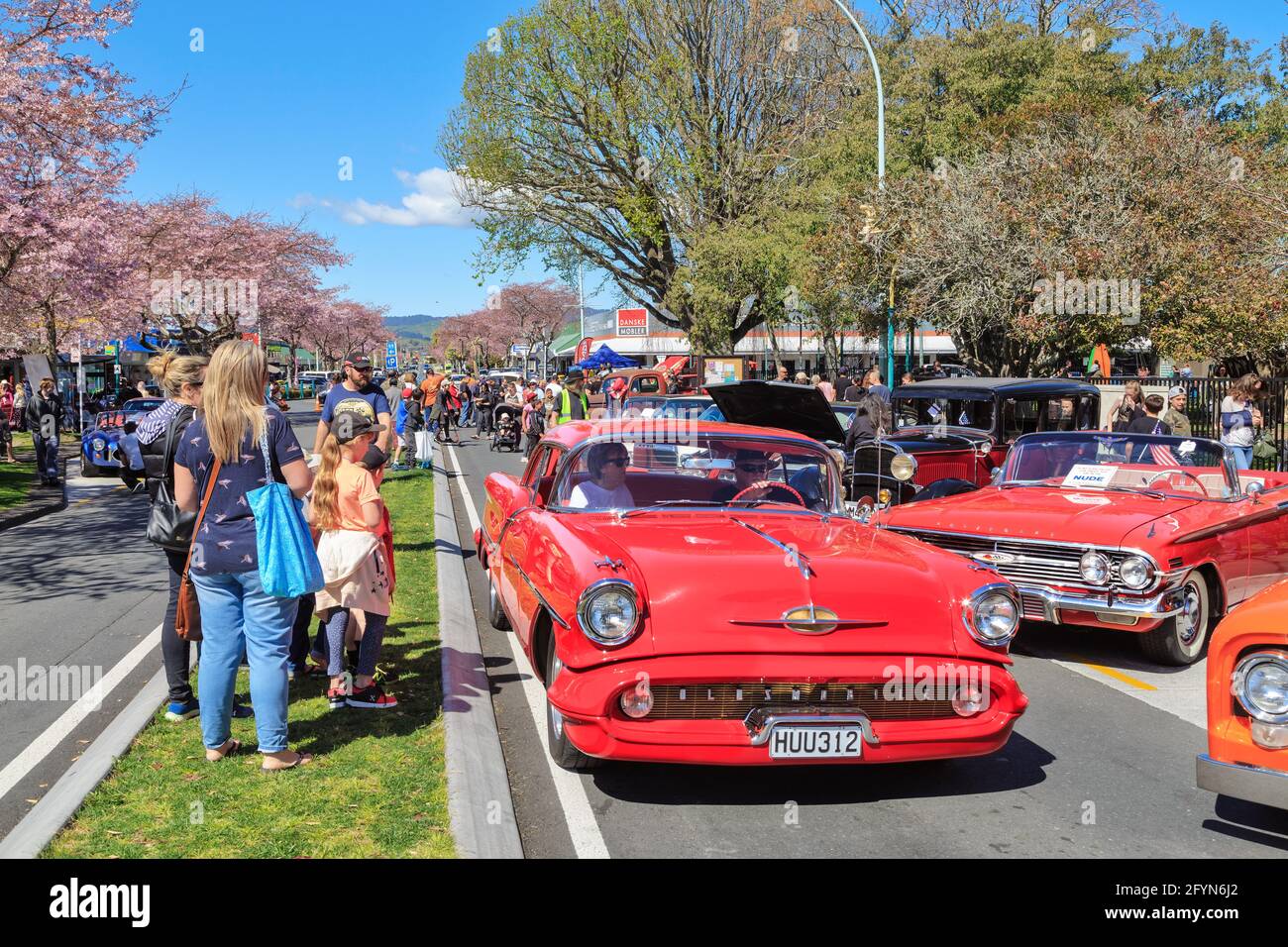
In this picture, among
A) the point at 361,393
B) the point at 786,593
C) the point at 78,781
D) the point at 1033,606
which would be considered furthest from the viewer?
the point at 361,393

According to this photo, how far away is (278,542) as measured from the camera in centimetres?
462

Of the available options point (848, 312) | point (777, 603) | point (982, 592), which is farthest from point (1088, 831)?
point (848, 312)

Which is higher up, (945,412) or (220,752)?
(945,412)

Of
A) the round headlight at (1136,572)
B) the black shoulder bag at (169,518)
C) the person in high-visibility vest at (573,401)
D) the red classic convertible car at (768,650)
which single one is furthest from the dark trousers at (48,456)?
the round headlight at (1136,572)

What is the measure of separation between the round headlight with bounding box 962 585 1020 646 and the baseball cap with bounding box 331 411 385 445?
315 cm

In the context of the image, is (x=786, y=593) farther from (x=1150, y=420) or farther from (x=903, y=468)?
(x=1150, y=420)

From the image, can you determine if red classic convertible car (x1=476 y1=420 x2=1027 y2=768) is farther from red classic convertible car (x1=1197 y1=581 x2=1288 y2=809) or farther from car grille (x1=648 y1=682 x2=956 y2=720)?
red classic convertible car (x1=1197 y1=581 x2=1288 y2=809)

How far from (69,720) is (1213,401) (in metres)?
17.3

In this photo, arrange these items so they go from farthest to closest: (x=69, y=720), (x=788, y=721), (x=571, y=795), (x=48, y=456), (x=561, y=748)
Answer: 1. (x=48, y=456)
2. (x=69, y=720)
3. (x=561, y=748)
4. (x=571, y=795)
5. (x=788, y=721)

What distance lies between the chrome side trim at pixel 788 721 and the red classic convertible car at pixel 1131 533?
8.78 feet

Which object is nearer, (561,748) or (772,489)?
(561,748)

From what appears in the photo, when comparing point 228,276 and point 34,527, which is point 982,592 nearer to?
point 34,527

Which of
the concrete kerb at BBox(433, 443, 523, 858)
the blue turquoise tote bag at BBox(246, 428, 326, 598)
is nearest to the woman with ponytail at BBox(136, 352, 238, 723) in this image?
the blue turquoise tote bag at BBox(246, 428, 326, 598)

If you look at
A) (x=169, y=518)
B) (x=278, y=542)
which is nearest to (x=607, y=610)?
(x=278, y=542)
